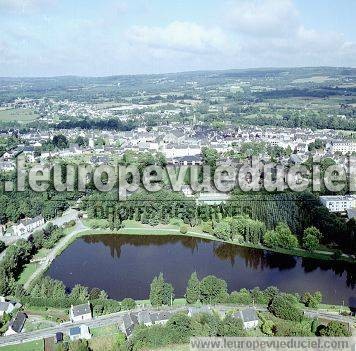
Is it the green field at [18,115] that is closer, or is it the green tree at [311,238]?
the green tree at [311,238]

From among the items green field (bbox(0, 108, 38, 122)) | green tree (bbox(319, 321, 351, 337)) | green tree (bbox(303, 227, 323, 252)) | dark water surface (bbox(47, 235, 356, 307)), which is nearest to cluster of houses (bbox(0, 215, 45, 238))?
dark water surface (bbox(47, 235, 356, 307))

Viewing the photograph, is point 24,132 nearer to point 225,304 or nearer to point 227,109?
point 227,109

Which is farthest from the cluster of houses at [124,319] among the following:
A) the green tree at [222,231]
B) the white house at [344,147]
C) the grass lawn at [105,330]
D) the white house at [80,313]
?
the white house at [344,147]

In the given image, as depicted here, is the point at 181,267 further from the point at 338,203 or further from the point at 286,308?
the point at 338,203

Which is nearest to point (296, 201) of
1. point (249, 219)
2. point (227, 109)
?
point (249, 219)

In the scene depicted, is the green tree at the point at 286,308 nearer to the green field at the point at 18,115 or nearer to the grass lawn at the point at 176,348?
the grass lawn at the point at 176,348

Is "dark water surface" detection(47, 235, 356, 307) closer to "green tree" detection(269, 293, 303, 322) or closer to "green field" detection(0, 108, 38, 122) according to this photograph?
"green tree" detection(269, 293, 303, 322)

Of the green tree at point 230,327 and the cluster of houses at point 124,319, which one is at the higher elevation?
the green tree at point 230,327
